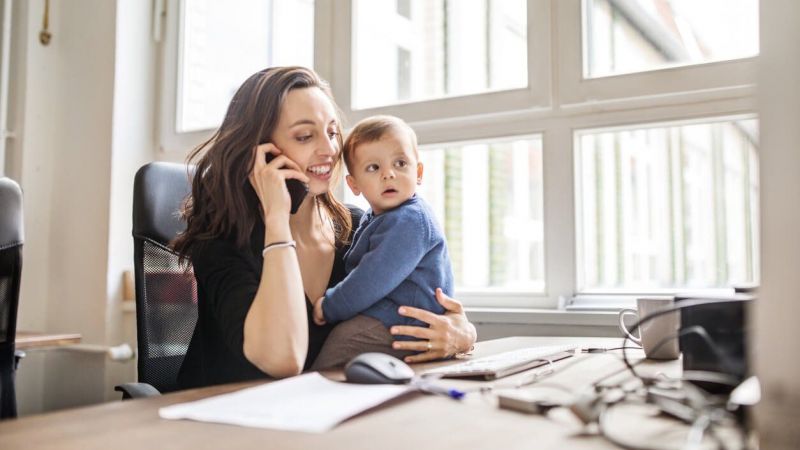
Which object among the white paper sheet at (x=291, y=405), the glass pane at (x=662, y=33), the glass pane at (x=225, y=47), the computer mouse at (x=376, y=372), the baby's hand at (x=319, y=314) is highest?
the glass pane at (x=225, y=47)

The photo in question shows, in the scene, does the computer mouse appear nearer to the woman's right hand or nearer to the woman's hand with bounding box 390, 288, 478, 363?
the woman's hand with bounding box 390, 288, 478, 363

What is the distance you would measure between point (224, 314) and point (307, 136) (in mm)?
428

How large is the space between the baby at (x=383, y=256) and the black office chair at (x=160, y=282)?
395 millimetres

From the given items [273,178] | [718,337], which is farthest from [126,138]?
[718,337]

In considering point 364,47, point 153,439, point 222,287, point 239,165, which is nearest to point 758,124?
point 153,439

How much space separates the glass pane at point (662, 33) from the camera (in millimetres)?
1833

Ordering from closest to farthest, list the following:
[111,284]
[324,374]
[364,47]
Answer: [324,374] → [364,47] → [111,284]

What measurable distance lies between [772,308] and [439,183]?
2.30 meters

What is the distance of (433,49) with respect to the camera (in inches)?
102

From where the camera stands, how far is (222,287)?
128cm

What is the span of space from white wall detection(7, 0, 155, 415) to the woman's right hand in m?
1.40

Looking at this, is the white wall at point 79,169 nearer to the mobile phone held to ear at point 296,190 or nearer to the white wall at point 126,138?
the white wall at point 126,138

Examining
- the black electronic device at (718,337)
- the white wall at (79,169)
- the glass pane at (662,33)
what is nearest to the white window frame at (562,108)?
the glass pane at (662,33)

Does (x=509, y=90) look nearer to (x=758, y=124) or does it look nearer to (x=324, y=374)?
(x=324, y=374)
